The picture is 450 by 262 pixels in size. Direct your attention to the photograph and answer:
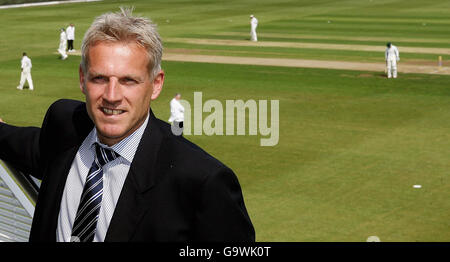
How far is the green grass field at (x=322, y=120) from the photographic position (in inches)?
572

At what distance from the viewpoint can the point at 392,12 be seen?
59844 millimetres

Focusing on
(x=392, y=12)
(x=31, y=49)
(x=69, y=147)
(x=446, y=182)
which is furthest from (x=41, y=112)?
(x=392, y=12)

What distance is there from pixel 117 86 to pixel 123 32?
7.8 inches

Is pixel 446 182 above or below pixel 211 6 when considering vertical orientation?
below

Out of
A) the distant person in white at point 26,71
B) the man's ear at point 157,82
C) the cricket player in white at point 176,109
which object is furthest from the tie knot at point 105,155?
the distant person in white at point 26,71

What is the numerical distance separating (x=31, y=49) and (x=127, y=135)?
38627 millimetres

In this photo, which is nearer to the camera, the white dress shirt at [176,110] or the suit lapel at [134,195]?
the suit lapel at [134,195]

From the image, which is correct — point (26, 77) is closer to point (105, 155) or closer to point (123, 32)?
point (105, 155)

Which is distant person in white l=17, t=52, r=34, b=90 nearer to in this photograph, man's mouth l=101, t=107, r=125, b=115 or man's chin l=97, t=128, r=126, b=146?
man's chin l=97, t=128, r=126, b=146

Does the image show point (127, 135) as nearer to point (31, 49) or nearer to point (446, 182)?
point (446, 182)

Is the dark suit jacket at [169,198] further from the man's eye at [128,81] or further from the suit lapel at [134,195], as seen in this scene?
the man's eye at [128,81]

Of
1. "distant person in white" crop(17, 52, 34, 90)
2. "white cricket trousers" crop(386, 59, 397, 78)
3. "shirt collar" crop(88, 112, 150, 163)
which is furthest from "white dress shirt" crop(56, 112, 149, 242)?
"white cricket trousers" crop(386, 59, 397, 78)

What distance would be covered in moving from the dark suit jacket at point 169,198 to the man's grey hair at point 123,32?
36cm
